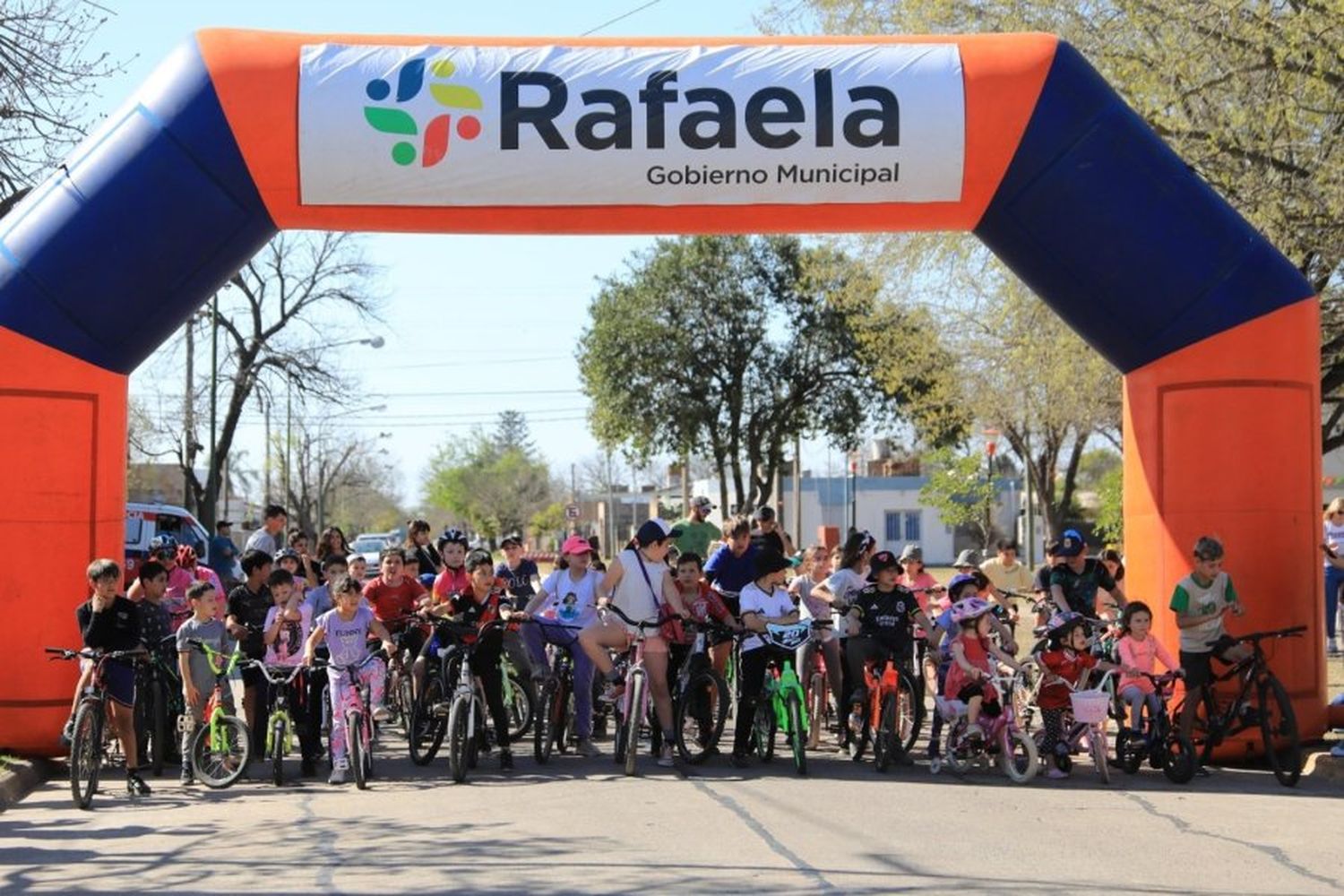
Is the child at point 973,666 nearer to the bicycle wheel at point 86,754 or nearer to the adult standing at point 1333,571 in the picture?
the bicycle wheel at point 86,754

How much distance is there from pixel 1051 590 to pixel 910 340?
52.5 ft

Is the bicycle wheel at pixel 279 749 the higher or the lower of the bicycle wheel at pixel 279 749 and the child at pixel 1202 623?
the lower

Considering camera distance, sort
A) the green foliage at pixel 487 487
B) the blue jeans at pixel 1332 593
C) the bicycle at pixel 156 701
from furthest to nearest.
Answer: the green foliage at pixel 487 487 < the blue jeans at pixel 1332 593 < the bicycle at pixel 156 701

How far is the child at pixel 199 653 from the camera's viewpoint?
12.3m

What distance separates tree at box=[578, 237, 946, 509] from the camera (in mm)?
46375

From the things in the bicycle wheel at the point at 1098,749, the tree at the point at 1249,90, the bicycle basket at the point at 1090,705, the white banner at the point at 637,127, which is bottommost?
the bicycle wheel at the point at 1098,749

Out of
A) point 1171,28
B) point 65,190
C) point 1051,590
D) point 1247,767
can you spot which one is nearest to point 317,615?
point 65,190

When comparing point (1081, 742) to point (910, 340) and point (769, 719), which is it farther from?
point (910, 340)

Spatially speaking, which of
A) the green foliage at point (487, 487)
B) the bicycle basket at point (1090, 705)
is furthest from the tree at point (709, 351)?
the green foliage at point (487, 487)

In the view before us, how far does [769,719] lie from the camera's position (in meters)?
12.9

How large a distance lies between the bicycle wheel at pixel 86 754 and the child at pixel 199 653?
2.85 ft

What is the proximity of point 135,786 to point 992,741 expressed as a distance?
5.74m

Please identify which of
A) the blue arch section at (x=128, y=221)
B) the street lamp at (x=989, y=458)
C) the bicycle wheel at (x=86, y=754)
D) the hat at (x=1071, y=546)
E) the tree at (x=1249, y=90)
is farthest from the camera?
the street lamp at (x=989, y=458)

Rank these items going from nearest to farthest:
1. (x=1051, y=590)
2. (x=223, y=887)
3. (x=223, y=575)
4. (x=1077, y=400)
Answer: (x=223, y=887)
(x=1051, y=590)
(x=223, y=575)
(x=1077, y=400)
